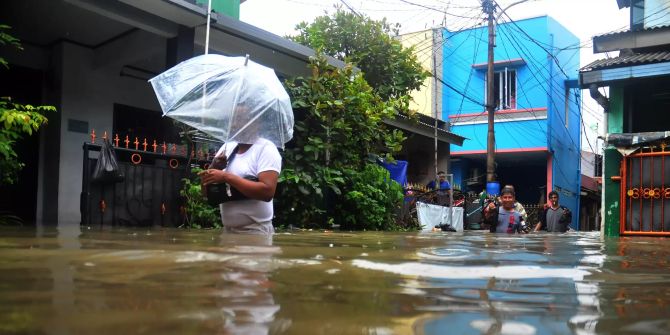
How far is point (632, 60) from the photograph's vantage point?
342 inches

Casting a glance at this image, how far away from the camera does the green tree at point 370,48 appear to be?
1220 cm

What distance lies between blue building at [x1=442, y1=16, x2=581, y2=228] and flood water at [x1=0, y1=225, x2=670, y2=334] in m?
18.6

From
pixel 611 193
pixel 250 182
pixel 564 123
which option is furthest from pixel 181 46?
pixel 564 123

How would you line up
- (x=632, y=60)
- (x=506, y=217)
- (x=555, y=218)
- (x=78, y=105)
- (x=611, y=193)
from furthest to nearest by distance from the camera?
(x=555, y=218) → (x=611, y=193) → (x=632, y=60) → (x=78, y=105) → (x=506, y=217)

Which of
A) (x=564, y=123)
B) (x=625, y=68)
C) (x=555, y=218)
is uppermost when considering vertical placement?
(x=564, y=123)

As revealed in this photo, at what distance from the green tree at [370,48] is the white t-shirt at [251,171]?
8.79 meters

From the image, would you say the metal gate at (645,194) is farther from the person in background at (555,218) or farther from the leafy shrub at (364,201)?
the leafy shrub at (364,201)

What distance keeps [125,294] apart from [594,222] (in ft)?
98.6

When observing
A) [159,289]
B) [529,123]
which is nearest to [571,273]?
[159,289]

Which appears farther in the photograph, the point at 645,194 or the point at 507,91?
the point at 507,91

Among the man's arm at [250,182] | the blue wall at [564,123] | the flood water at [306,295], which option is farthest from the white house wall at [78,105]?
the blue wall at [564,123]

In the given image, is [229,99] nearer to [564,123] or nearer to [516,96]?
[516,96]

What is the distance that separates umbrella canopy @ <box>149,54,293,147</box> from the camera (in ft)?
13.1

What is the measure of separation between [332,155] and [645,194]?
474cm
